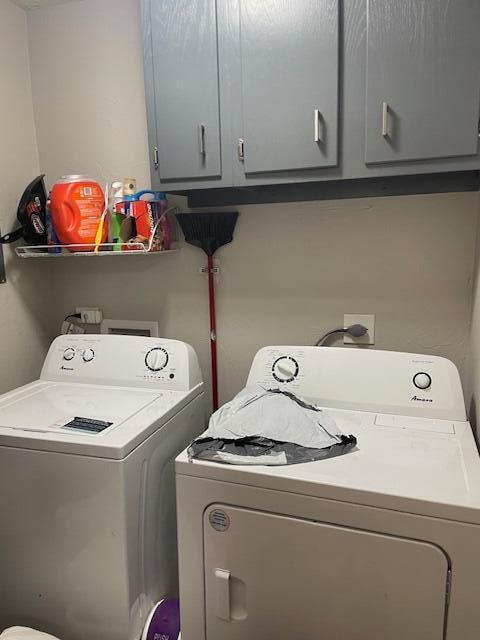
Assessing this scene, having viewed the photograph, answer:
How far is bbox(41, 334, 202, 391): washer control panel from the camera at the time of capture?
1697mm

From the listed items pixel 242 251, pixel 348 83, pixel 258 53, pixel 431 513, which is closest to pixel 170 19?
pixel 258 53

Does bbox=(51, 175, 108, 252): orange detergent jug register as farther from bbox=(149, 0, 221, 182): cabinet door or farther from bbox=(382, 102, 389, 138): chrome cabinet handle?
bbox=(382, 102, 389, 138): chrome cabinet handle

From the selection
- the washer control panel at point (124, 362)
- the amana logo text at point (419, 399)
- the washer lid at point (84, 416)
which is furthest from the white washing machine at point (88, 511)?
the amana logo text at point (419, 399)

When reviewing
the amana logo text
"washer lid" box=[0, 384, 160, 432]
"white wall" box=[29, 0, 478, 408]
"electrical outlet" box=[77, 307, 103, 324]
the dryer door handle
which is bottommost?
the dryer door handle

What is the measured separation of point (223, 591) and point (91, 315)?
134cm

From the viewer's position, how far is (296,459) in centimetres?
116

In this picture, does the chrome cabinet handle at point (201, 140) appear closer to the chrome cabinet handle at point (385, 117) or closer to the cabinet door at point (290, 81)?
the cabinet door at point (290, 81)

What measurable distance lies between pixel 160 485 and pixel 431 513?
83 cm

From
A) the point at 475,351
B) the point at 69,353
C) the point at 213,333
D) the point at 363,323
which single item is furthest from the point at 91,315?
the point at 475,351

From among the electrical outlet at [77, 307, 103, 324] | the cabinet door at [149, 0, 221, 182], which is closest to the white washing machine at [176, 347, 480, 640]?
the cabinet door at [149, 0, 221, 182]

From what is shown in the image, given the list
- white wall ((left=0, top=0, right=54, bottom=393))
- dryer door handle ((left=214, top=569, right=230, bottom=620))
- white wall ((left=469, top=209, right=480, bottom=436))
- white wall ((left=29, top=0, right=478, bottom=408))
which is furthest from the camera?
white wall ((left=0, top=0, right=54, bottom=393))

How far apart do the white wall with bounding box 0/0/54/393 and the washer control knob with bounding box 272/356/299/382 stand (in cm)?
113

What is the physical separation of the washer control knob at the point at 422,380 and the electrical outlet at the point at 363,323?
0.32 metres

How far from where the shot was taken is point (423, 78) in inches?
49.5
